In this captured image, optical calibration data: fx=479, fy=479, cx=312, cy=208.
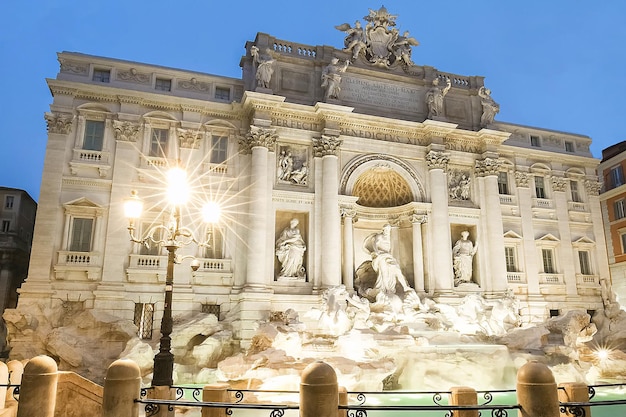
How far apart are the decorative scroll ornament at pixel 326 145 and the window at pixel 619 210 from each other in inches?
771

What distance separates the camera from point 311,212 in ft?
70.1

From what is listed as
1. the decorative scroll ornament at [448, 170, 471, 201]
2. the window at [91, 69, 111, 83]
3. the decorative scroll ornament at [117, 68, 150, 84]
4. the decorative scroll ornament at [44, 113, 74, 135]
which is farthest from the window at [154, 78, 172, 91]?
the decorative scroll ornament at [448, 170, 471, 201]

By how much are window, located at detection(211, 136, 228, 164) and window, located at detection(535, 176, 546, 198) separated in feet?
56.1

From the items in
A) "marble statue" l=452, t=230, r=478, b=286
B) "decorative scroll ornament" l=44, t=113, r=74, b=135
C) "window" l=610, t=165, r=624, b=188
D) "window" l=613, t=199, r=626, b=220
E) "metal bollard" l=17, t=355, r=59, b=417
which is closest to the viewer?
"metal bollard" l=17, t=355, r=59, b=417

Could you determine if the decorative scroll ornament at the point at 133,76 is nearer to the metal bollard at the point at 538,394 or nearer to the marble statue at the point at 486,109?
the marble statue at the point at 486,109

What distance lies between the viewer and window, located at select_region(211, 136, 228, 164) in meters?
21.4

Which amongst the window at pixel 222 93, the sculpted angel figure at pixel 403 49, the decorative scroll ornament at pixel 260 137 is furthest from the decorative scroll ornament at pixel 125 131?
the sculpted angel figure at pixel 403 49

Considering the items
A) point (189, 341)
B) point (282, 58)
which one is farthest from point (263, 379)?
point (282, 58)

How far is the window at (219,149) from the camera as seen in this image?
21422 millimetres

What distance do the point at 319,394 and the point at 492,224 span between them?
64.8 feet

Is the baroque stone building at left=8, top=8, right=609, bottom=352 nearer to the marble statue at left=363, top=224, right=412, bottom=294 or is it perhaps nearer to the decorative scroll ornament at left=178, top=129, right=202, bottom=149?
the decorative scroll ornament at left=178, top=129, right=202, bottom=149

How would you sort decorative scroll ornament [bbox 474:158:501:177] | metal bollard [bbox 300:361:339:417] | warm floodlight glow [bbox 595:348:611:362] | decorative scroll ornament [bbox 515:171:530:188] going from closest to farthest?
1. metal bollard [bbox 300:361:339:417]
2. warm floodlight glow [bbox 595:348:611:362]
3. decorative scroll ornament [bbox 474:158:501:177]
4. decorative scroll ornament [bbox 515:171:530:188]

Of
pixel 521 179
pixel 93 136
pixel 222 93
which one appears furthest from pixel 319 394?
pixel 521 179

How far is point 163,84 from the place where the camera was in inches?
847
